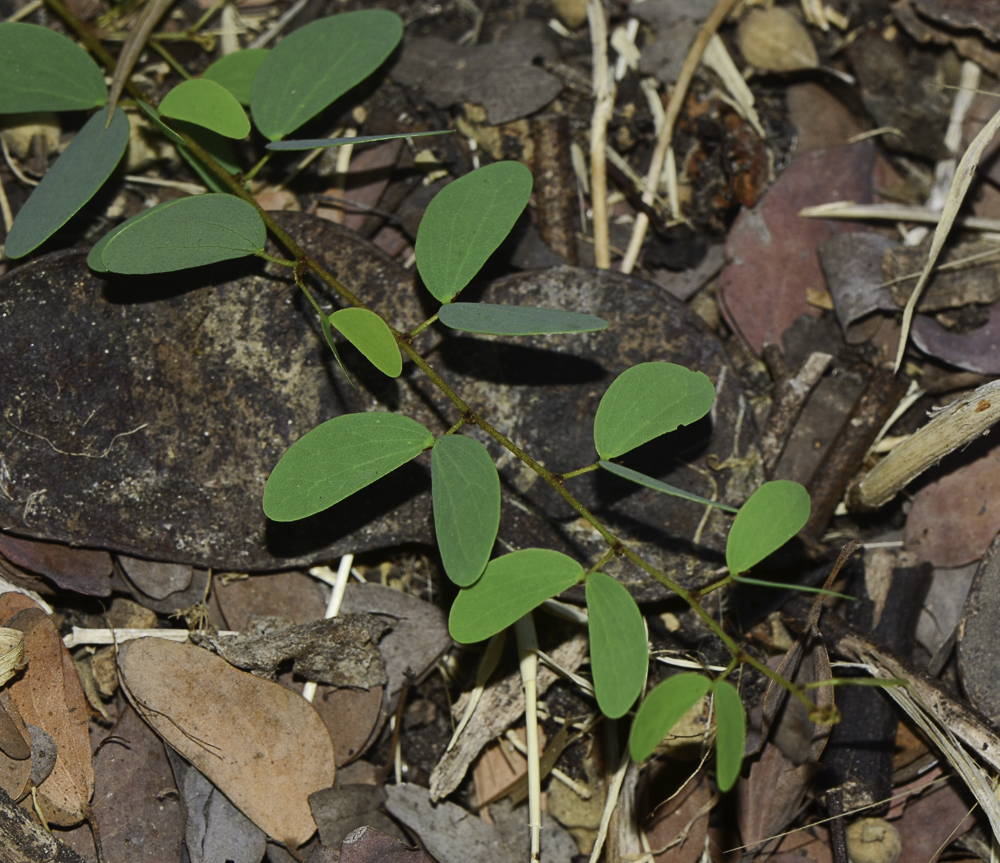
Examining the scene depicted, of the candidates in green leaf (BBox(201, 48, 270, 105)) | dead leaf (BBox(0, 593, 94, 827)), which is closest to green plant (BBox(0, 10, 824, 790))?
green leaf (BBox(201, 48, 270, 105))

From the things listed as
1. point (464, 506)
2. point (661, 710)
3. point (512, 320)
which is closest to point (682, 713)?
point (661, 710)

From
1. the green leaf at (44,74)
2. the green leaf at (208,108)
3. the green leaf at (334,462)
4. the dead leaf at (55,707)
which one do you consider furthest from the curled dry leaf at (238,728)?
the green leaf at (44,74)

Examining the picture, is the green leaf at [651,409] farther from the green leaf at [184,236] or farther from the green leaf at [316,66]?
the green leaf at [316,66]

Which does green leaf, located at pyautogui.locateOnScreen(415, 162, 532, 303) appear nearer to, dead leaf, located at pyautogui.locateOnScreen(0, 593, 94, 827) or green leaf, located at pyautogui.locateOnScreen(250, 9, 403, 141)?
green leaf, located at pyautogui.locateOnScreen(250, 9, 403, 141)

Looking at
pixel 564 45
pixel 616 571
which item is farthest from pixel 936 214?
pixel 616 571

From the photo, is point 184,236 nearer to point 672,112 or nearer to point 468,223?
point 468,223
